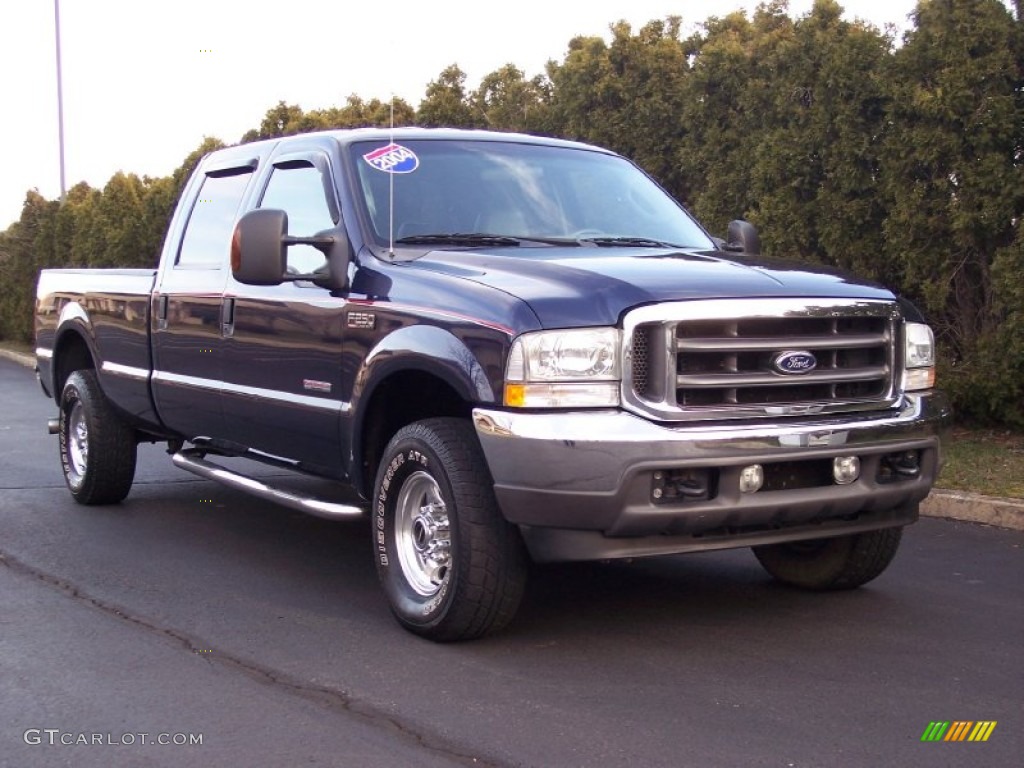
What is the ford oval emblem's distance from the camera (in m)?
4.98

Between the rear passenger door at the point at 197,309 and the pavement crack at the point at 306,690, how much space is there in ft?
3.98

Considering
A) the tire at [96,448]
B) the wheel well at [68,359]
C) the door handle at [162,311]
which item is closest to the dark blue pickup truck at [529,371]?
the door handle at [162,311]

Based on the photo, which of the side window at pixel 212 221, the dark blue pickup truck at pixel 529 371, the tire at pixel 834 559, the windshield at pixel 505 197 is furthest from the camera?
the side window at pixel 212 221

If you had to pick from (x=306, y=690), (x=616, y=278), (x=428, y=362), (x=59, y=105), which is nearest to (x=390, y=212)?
(x=428, y=362)

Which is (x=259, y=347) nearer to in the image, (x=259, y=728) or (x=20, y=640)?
(x=20, y=640)

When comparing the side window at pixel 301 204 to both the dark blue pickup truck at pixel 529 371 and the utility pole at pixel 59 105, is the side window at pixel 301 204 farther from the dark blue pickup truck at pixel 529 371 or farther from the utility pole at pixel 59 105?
the utility pole at pixel 59 105

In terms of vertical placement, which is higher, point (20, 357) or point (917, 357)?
point (917, 357)

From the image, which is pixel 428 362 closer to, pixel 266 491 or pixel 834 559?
pixel 266 491

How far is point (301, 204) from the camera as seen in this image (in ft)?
21.2

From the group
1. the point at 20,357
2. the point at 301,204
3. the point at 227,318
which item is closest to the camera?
the point at 301,204

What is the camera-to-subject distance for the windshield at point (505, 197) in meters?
6.04

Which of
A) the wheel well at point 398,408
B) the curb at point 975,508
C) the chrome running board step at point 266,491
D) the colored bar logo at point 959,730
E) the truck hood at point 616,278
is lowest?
the curb at point 975,508

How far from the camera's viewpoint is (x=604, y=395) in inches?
186

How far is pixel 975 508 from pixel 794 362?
3227 millimetres
